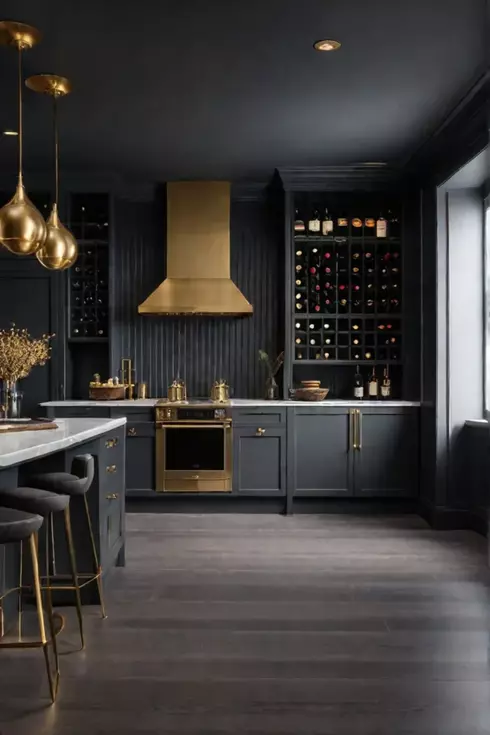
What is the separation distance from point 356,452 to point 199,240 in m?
2.27

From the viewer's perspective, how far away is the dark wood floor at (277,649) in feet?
7.91

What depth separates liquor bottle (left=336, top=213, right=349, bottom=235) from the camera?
6356 millimetres

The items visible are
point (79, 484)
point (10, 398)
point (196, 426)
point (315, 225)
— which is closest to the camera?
point (79, 484)

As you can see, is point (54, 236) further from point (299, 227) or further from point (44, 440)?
point (299, 227)

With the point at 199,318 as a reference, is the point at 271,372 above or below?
below

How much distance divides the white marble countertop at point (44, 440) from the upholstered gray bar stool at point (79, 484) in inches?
5.6

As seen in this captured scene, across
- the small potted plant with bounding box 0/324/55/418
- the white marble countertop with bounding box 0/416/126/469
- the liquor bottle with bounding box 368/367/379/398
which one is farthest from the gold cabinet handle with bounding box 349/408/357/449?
the small potted plant with bounding box 0/324/55/418

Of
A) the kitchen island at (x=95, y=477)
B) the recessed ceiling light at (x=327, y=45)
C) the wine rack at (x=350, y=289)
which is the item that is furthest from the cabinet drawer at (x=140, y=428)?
the recessed ceiling light at (x=327, y=45)

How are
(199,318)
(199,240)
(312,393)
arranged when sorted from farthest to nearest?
(199,318) → (199,240) → (312,393)

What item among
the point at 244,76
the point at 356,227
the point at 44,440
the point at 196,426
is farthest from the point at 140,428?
the point at 44,440

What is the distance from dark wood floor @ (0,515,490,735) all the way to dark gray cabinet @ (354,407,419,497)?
3.75 ft

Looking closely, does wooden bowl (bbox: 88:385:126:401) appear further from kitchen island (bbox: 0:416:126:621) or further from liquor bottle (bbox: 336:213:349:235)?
liquor bottle (bbox: 336:213:349:235)

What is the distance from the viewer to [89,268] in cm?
649

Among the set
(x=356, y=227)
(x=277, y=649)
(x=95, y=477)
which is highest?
(x=356, y=227)
